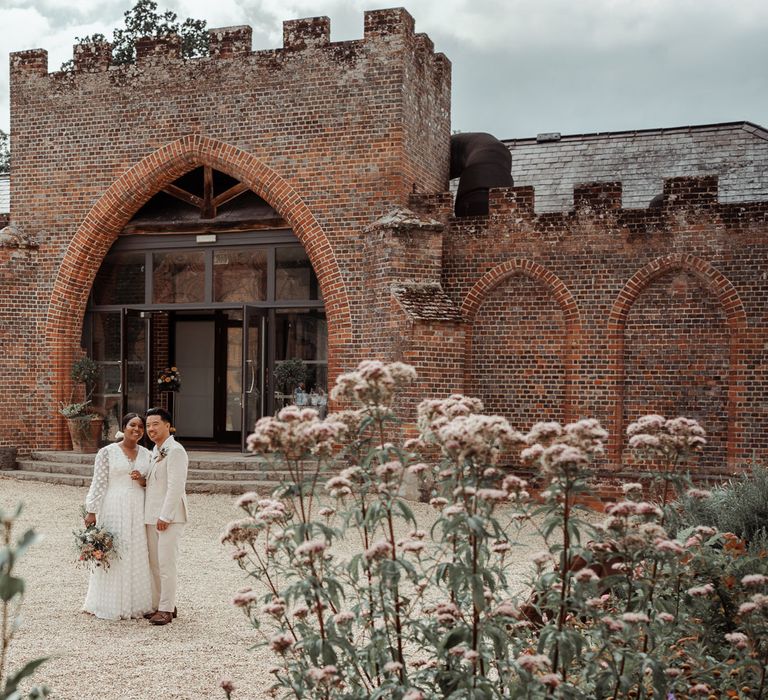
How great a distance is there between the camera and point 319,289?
14062mm

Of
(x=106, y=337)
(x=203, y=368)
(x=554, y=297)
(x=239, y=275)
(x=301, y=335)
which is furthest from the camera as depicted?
(x=203, y=368)

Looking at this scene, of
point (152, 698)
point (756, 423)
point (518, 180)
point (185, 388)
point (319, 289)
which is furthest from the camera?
point (185, 388)

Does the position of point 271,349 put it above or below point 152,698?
above

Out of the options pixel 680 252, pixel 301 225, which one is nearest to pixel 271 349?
pixel 301 225

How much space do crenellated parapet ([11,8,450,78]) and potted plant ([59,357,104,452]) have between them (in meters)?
4.68

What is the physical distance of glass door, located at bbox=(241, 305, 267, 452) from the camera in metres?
14.2

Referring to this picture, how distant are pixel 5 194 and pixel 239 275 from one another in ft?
24.6

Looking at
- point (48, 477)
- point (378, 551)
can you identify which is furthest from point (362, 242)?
point (378, 551)

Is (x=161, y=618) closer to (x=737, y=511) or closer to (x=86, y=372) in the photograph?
(x=737, y=511)

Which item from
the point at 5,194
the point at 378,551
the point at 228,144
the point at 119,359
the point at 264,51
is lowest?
the point at 378,551

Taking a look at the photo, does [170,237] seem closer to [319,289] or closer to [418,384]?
[319,289]

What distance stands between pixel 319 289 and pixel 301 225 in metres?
1.17

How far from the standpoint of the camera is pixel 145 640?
6223 millimetres

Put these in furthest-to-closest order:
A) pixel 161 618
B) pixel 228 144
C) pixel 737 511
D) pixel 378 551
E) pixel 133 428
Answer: pixel 228 144, pixel 133 428, pixel 161 618, pixel 737 511, pixel 378 551
